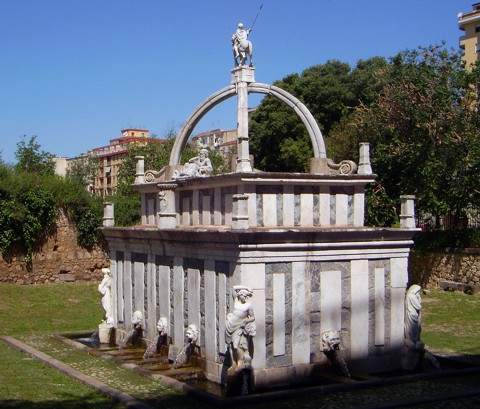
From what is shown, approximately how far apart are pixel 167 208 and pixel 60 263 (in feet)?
52.7

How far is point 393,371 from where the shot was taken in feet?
45.4

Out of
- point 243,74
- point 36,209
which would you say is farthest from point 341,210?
point 36,209

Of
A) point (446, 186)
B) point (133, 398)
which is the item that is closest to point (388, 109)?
point (446, 186)

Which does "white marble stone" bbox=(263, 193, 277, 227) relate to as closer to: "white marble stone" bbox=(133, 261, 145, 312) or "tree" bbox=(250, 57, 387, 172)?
"white marble stone" bbox=(133, 261, 145, 312)

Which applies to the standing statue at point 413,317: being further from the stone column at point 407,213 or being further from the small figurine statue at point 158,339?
the small figurine statue at point 158,339

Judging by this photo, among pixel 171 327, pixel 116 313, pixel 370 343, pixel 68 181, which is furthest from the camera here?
pixel 68 181

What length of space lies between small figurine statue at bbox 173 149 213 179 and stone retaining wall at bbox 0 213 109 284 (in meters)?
15.1

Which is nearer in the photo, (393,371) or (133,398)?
(133,398)

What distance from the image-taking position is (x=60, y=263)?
30.0 meters

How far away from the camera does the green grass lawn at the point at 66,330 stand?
11.8 m

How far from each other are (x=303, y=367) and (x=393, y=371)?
2.03m

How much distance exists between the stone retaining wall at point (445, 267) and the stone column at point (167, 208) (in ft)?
44.8

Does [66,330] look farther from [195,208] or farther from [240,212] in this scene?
[240,212]

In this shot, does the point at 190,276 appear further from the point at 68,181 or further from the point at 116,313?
the point at 68,181
